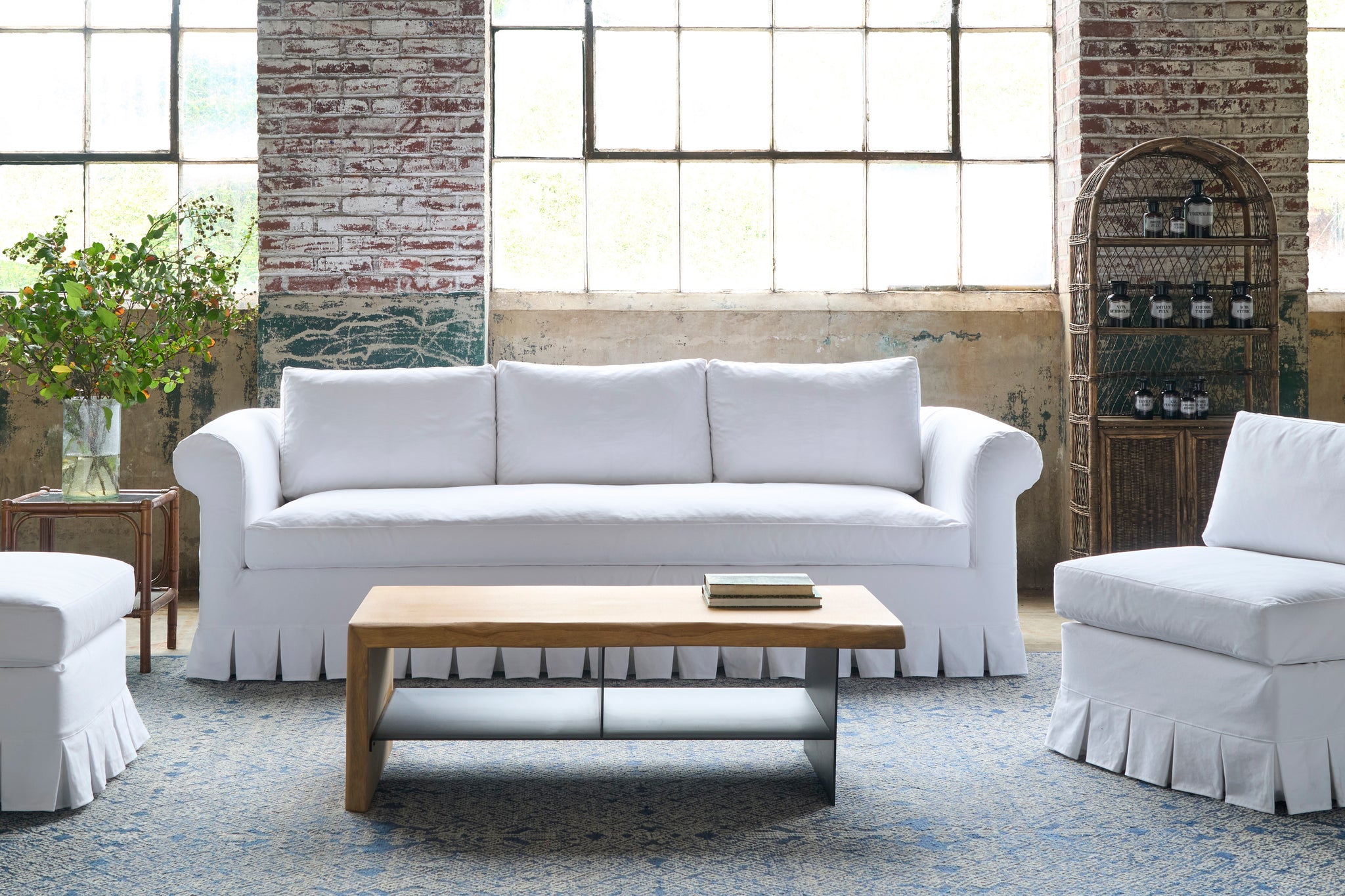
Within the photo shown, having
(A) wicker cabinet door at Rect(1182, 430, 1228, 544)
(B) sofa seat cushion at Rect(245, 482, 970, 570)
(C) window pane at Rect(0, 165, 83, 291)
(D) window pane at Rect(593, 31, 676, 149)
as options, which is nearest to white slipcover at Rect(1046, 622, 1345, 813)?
(B) sofa seat cushion at Rect(245, 482, 970, 570)

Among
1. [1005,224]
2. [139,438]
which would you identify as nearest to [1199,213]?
[1005,224]

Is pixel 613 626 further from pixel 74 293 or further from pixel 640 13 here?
pixel 640 13

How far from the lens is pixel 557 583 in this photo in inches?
128

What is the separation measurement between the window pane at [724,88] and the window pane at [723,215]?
0.36 feet

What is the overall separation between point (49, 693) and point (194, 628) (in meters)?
1.80

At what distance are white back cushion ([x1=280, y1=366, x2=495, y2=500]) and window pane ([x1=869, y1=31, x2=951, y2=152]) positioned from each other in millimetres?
2084

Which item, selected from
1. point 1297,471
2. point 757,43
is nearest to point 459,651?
point 1297,471

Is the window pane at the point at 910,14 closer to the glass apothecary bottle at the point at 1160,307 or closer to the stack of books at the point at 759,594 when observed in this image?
the glass apothecary bottle at the point at 1160,307

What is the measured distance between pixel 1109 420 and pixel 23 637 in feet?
11.8

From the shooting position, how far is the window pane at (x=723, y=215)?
474 centimetres

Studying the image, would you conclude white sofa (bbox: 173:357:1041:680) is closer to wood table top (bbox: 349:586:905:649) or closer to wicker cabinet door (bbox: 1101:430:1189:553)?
wood table top (bbox: 349:586:905:649)

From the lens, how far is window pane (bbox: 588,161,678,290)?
4738 mm

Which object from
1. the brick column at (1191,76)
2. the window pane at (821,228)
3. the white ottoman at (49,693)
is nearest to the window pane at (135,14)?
the window pane at (821,228)

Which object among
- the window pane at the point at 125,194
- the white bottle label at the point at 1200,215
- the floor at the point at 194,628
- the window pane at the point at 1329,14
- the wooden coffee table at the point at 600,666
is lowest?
the floor at the point at 194,628
